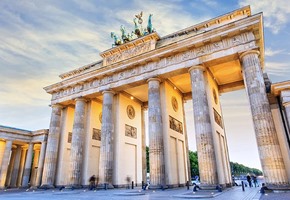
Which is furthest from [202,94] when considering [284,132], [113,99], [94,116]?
[94,116]

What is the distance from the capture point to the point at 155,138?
17141 millimetres

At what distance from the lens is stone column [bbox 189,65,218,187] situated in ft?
46.4

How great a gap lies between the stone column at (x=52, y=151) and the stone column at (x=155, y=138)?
12147 mm

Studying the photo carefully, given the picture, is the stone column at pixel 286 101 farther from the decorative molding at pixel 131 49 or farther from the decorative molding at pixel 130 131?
the decorative molding at pixel 130 131

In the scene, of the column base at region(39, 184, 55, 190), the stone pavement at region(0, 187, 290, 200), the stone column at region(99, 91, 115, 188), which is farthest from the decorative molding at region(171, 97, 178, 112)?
the column base at region(39, 184, 55, 190)

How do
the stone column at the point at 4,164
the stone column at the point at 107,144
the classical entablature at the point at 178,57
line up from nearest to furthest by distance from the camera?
the classical entablature at the point at 178,57 → the stone column at the point at 107,144 → the stone column at the point at 4,164

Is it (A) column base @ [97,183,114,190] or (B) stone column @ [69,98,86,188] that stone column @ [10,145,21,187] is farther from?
(A) column base @ [97,183,114,190]

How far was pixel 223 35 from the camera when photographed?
638 inches

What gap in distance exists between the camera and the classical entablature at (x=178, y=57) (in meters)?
15.9

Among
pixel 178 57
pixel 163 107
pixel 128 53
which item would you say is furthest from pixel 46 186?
pixel 178 57

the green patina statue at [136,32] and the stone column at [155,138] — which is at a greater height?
the green patina statue at [136,32]

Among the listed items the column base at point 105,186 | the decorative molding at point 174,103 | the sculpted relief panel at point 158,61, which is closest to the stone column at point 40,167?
the sculpted relief panel at point 158,61

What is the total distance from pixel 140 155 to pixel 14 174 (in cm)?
2049

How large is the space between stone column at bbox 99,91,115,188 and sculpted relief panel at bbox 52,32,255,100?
1898mm
